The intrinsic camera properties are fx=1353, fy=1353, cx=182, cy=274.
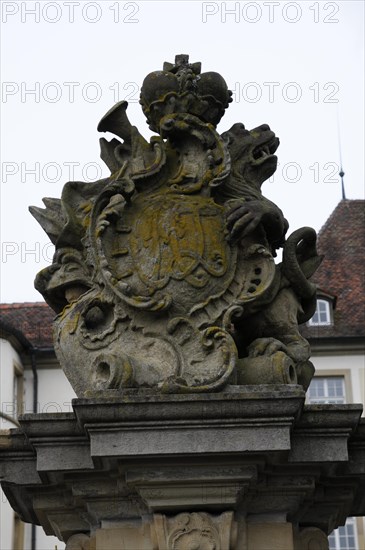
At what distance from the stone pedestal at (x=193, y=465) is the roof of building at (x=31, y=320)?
2675 cm

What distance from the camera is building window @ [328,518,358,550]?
31.9m

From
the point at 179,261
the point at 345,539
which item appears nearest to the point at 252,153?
the point at 179,261

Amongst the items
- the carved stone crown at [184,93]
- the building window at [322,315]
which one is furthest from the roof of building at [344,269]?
the carved stone crown at [184,93]

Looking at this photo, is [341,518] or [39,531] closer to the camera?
[341,518]

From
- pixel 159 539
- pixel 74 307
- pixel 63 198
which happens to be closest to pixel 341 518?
pixel 159 539

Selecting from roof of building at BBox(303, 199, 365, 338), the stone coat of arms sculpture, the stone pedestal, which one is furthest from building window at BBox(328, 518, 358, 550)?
the stone pedestal

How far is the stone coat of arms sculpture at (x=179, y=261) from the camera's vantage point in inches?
288

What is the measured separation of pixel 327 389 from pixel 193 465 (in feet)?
89.6

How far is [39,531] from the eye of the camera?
33.0m

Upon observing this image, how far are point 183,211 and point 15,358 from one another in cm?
2661

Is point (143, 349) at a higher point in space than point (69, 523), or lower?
higher

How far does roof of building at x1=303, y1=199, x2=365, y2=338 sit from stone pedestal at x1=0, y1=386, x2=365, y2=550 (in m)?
25.9

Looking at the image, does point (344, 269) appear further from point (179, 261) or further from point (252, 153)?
point (179, 261)

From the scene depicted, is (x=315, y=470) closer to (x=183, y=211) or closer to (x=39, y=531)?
(x=183, y=211)
